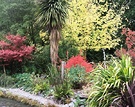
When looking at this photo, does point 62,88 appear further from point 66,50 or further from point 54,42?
point 66,50

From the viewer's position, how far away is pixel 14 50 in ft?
45.5

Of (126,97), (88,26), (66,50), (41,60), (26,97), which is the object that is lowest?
(26,97)

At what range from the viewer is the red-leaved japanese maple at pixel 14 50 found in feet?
44.5

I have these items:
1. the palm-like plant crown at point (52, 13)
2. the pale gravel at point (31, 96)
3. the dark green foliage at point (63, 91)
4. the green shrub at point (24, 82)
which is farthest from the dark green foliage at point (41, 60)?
the dark green foliage at point (63, 91)

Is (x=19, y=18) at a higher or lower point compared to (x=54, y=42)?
higher

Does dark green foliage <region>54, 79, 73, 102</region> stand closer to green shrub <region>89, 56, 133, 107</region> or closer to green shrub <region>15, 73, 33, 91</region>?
green shrub <region>15, 73, 33, 91</region>

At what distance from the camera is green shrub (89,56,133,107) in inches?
258

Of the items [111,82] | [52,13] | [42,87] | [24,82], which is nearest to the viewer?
[111,82]

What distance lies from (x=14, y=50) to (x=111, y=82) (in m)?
8.15

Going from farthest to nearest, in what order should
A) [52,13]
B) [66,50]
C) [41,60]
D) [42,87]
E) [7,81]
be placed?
[66,50] < [41,60] < [52,13] < [7,81] < [42,87]

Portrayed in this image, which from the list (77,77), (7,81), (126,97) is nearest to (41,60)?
(7,81)

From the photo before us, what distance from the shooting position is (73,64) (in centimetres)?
1273

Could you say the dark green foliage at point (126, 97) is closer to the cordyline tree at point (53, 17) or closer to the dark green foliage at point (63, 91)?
the dark green foliage at point (63, 91)

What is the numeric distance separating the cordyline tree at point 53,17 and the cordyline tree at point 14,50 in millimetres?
1219
